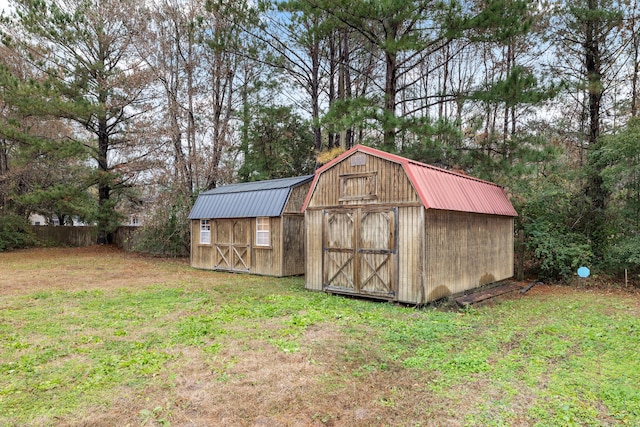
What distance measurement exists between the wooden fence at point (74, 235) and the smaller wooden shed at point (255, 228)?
9111 mm

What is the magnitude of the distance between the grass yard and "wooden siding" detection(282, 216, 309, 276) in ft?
12.9

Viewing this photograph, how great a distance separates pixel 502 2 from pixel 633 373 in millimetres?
9914

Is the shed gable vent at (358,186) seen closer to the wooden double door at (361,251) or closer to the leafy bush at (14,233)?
the wooden double door at (361,251)

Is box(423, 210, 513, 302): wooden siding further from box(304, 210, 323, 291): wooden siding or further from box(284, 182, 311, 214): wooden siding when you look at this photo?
box(284, 182, 311, 214): wooden siding

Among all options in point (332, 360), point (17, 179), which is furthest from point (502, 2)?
point (17, 179)

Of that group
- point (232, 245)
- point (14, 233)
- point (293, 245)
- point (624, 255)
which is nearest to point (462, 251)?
point (624, 255)

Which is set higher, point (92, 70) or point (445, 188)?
point (92, 70)

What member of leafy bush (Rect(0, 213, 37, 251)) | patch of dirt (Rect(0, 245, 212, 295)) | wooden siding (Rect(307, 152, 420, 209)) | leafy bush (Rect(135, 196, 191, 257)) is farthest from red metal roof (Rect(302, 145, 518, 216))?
leafy bush (Rect(0, 213, 37, 251))

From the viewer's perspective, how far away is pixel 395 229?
8672mm

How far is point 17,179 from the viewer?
67.8 feet

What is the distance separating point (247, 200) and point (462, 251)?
→ 307 inches

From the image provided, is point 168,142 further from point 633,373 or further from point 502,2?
point 633,373

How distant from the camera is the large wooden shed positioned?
837cm

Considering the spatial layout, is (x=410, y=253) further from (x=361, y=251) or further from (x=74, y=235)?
(x=74, y=235)
